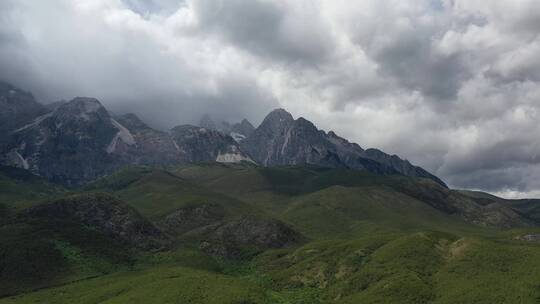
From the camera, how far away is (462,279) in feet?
636

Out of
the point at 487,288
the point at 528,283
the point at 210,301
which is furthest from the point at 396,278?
the point at 210,301

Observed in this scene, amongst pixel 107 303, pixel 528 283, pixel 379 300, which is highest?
pixel 528 283

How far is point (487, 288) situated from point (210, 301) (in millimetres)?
99376

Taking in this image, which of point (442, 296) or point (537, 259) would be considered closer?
point (442, 296)

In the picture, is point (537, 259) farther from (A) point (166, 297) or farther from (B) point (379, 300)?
(A) point (166, 297)

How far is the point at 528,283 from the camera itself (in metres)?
181

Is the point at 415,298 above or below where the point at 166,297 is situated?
above

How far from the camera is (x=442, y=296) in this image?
7229 inches

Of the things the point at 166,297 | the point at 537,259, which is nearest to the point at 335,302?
the point at 166,297

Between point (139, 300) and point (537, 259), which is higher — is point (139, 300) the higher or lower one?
the lower one

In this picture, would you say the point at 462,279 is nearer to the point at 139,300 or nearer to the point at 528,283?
the point at 528,283

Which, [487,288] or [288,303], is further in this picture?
[288,303]

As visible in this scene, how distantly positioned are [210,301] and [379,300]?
203ft

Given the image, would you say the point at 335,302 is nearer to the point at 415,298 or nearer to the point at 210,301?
the point at 415,298
